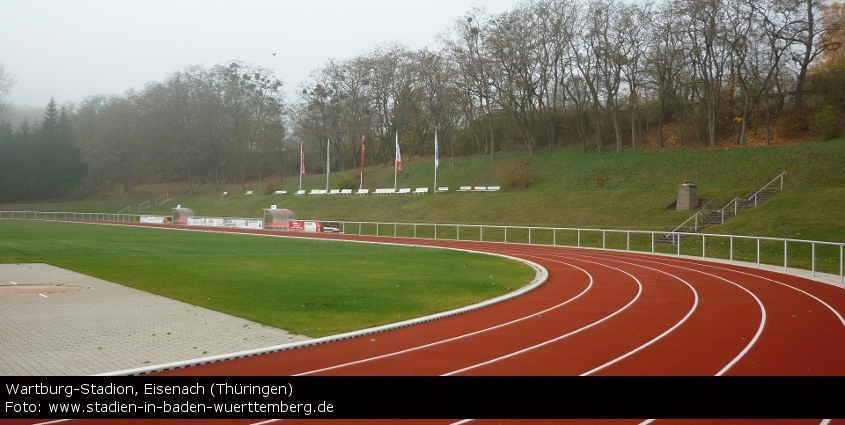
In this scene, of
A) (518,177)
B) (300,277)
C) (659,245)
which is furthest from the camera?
(518,177)

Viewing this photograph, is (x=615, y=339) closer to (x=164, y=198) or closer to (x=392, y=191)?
(x=392, y=191)

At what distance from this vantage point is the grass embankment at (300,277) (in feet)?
39.5

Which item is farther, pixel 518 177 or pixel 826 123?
pixel 518 177

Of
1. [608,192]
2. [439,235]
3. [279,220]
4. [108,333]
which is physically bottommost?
[439,235]

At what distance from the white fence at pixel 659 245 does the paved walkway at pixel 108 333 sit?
15487 millimetres

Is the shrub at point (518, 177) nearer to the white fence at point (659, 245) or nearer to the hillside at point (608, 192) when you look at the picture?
the hillside at point (608, 192)

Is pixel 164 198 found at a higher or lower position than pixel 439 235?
higher

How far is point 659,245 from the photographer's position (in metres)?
29.2

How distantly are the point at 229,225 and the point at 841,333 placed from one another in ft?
159

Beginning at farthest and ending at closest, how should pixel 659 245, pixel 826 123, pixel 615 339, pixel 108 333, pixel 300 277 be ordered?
pixel 826 123 → pixel 659 245 → pixel 300 277 → pixel 108 333 → pixel 615 339

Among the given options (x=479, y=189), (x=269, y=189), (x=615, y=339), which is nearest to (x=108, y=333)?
(x=615, y=339)

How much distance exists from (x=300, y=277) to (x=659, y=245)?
18.6 m

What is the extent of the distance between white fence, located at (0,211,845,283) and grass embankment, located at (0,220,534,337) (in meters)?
7.61

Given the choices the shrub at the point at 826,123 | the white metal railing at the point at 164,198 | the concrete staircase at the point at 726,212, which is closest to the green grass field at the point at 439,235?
the concrete staircase at the point at 726,212
